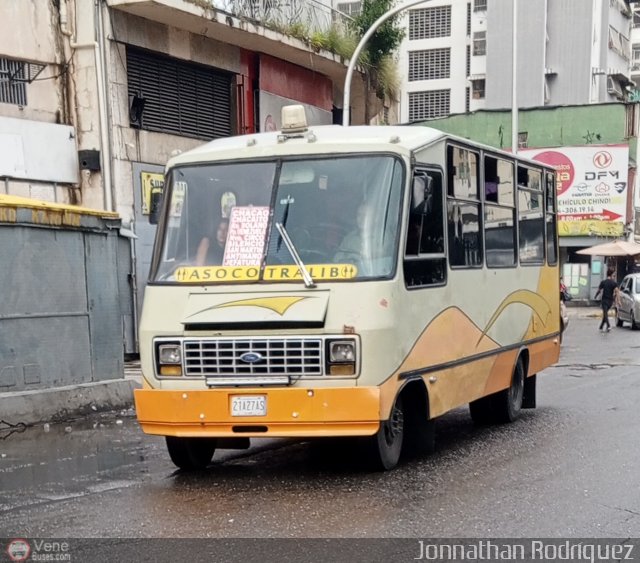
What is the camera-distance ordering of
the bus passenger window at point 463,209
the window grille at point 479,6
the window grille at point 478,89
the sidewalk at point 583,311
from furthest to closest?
the window grille at point 478,89 → the window grille at point 479,6 → the sidewalk at point 583,311 → the bus passenger window at point 463,209

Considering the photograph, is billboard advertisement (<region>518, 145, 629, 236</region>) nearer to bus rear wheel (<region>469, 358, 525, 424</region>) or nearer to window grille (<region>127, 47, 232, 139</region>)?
window grille (<region>127, 47, 232, 139</region>)

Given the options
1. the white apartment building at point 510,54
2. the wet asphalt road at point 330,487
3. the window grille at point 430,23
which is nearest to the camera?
Answer: the wet asphalt road at point 330,487

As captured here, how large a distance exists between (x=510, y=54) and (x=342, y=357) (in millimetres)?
51351

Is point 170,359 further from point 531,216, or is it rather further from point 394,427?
point 531,216

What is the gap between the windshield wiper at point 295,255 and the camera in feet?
23.4

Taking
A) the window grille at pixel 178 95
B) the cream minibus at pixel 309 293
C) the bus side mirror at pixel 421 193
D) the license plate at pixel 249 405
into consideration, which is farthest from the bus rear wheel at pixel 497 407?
the window grille at pixel 178 95

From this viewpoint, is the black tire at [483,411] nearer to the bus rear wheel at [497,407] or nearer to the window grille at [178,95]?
the bus rear wheel at [497,407]

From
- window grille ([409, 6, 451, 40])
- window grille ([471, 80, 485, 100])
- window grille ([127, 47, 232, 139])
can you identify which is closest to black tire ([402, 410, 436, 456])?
window grille ([127, 47, 232, 139])

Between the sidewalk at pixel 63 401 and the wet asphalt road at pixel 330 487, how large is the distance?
0.28 m

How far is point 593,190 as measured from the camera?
39188 millimetres

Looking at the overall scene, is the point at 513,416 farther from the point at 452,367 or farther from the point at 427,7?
the point at 427,7

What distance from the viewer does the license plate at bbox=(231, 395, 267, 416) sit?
22.9 feet

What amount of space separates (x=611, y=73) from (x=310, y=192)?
167 feet

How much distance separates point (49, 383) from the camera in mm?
11094
